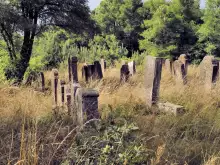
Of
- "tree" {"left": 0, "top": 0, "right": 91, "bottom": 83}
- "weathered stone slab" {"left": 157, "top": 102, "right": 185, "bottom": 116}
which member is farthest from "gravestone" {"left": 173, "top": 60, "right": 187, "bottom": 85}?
"tree" {"left": 0, "top": 0, "right": 91, "bottom": 83}

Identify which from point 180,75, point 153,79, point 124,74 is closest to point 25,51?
point 124,74

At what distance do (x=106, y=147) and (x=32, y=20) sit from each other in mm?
11372

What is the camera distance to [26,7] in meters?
12.4

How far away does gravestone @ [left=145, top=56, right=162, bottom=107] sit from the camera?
437 centimetres

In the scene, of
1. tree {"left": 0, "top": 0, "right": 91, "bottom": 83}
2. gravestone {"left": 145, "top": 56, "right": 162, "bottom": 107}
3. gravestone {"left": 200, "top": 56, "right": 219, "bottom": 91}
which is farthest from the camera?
tree {"left": 0, "top": 0, "right": 91, "bottom": 83}

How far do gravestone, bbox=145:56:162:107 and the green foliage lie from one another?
191cm

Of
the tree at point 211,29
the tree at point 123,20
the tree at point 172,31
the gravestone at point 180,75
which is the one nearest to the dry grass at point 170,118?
the gravestone at point 180,75

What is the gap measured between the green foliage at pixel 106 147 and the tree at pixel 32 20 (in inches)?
397

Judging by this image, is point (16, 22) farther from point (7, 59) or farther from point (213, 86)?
point (213, 86)

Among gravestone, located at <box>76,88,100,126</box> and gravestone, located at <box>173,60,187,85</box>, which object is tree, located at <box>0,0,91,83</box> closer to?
gravestone, located at <box>173,60,187,85</box>

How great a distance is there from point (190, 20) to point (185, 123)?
24427 mm

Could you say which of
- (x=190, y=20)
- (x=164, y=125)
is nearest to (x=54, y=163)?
(x=164, y=125)

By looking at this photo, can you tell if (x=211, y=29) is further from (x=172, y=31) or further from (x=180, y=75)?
(x=180, y=75)

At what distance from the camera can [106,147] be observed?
7.11ft
